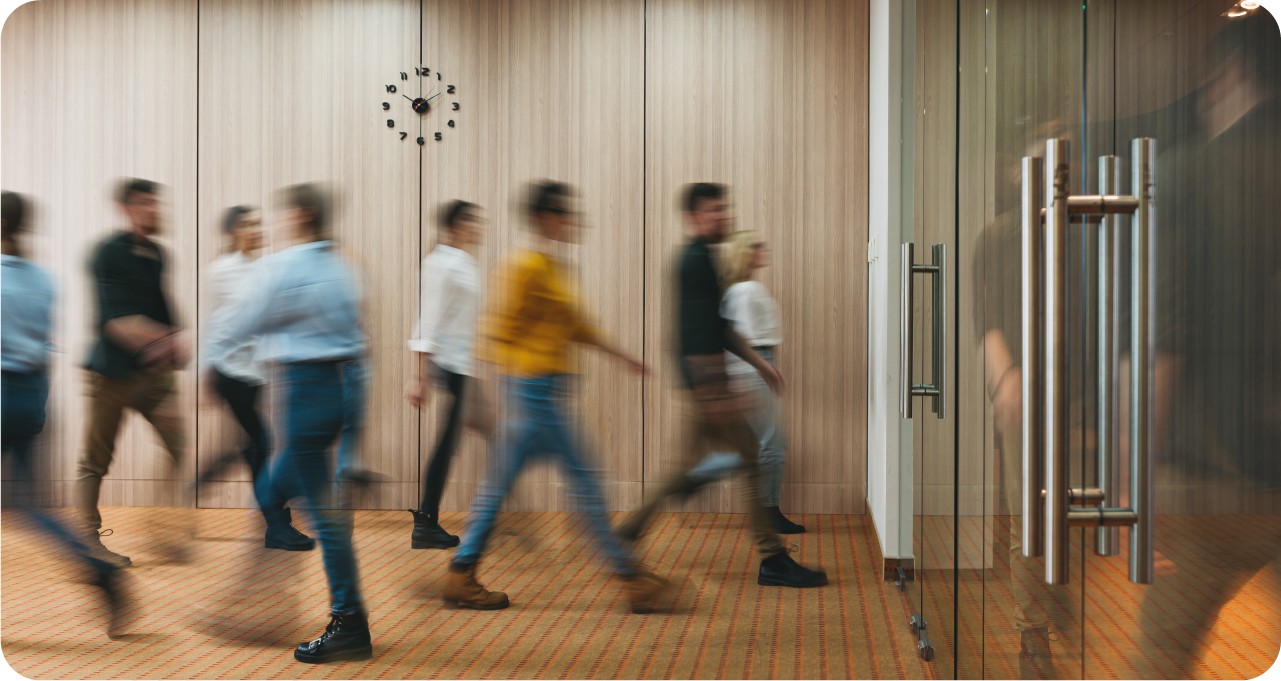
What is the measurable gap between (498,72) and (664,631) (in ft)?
9.87

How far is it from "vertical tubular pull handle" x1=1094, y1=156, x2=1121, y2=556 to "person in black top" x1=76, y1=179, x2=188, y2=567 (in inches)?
109

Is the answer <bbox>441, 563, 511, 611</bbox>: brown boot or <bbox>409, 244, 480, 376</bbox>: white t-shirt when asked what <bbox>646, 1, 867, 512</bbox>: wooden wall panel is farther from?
<bbox>441, 563, 511, 611</bbox>: brown boot

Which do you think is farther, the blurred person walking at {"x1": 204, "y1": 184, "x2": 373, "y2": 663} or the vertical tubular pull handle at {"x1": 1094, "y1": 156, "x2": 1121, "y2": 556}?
the blurred person walking at {"x1": 204, "y1": 184, "x2": 373, "y2": 663}

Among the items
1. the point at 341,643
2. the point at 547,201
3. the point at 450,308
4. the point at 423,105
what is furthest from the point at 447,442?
the point at 423,105

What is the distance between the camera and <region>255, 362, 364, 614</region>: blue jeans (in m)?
2.12

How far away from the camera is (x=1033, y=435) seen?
856mm

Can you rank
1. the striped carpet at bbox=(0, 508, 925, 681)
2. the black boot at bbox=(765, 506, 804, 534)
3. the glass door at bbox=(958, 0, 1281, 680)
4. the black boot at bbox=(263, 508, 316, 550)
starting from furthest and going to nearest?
the black boot at bbox=(765, 506, 804, 534)
the black boot at bbox=(263, 508, 316, 550)
the striped carpet at bbox=(0, 508, 925, 681)
the glass door at bbox=(958, 0, 1281, 680)

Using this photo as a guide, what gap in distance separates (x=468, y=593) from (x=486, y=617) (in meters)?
0.11

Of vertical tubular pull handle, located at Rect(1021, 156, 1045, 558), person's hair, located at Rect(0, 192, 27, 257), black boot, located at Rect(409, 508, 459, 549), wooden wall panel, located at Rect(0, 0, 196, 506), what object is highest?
wooden wall panel, located at Rect(0, 0, 196, 506)

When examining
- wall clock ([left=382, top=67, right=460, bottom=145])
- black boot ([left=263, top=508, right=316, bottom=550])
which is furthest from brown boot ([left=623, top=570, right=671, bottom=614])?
wall clock ([left=382, top=67, right=460, bottom=145])

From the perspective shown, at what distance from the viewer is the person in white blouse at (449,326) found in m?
3.05

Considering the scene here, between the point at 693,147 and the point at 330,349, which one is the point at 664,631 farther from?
the point at 693,147

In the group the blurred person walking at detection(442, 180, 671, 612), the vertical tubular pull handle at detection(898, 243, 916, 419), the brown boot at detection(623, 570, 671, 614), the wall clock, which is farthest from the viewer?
the wall clock

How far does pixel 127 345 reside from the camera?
263 cm
